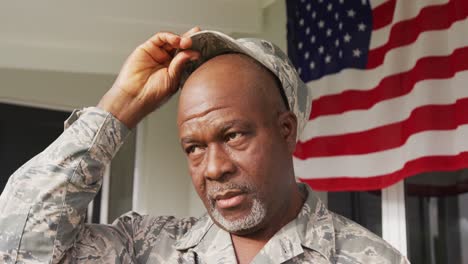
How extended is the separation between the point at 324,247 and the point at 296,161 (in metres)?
1.73

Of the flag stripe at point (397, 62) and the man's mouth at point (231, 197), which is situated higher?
the flag stripe at point (397, 62)

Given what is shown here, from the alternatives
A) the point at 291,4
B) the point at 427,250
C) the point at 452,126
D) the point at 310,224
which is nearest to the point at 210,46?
the point at 310,224

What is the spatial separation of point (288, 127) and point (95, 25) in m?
2.51

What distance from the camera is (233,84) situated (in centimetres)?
112

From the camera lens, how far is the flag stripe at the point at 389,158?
2.03m

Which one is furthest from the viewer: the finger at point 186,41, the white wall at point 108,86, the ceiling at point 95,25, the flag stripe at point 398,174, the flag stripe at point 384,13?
the white wall at point 108,86

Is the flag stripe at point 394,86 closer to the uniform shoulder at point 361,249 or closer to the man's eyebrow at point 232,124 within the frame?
the uniform shoulder at point 361,249

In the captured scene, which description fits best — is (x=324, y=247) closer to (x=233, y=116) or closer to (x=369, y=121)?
(x=233, y=116)

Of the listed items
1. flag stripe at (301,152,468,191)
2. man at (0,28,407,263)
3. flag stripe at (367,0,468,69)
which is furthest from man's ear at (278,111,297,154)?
flag stripe at (367,0,468,69)

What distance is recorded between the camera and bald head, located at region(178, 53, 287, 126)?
111cm

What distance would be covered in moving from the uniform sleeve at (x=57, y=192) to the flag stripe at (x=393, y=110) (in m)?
1.27

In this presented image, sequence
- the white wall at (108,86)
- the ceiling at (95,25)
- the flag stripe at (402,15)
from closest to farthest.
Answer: the flag stripe at (402,15) < the ceiling at (95,25) < the white wall at (108,86)

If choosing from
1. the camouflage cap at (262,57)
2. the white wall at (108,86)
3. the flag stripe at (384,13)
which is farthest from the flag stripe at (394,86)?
the camouflage cap at (262,57)

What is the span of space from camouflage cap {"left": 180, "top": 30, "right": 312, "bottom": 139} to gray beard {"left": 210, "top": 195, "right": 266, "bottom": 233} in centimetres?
20
